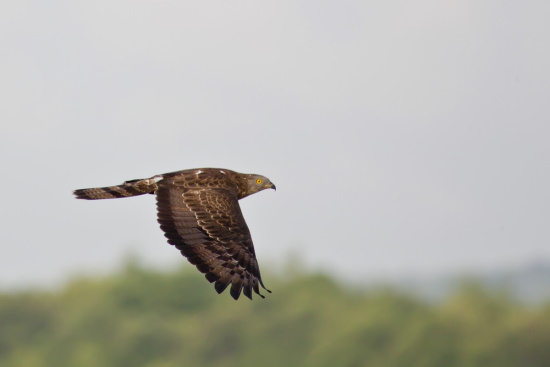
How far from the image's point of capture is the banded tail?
66.5 ft

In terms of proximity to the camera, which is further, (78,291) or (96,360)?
(78,291)

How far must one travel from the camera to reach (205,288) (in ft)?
337

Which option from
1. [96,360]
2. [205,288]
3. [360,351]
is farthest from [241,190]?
[205,288]

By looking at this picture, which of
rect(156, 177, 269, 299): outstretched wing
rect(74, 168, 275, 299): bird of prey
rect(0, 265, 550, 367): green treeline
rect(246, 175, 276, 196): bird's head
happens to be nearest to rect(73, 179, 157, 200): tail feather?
rect(74, 168, 275, 299): bird of prey

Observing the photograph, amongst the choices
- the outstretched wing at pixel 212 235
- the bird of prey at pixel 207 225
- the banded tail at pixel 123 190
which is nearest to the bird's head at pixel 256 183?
the bird of prey at pixel 207 225

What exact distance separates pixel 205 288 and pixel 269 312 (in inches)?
349

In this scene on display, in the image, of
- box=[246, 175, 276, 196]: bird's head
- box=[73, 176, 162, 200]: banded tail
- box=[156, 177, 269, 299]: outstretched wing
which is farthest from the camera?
box=[246, 175, 276, 196]: bird's head

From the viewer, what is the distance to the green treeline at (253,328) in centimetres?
8725

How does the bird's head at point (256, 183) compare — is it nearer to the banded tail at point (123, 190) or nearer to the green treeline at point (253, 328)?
the banded tail at point (123, 190)

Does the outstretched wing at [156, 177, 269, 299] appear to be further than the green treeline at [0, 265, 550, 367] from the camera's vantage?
No

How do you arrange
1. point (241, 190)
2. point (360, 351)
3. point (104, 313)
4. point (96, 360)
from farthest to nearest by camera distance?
1. point (104, 313)
2. point (96, 360)
3. point (360, 351)
4. point (241, 190)

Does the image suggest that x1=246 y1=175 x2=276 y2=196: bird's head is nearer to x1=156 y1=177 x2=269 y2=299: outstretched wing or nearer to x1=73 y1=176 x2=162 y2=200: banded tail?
x1=156 y1=177 x2=269 y2=299: outstretched wing

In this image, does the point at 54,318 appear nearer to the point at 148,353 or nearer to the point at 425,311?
the point at 148,353

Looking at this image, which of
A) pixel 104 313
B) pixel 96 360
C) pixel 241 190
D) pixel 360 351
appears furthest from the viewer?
pixel 104 313
